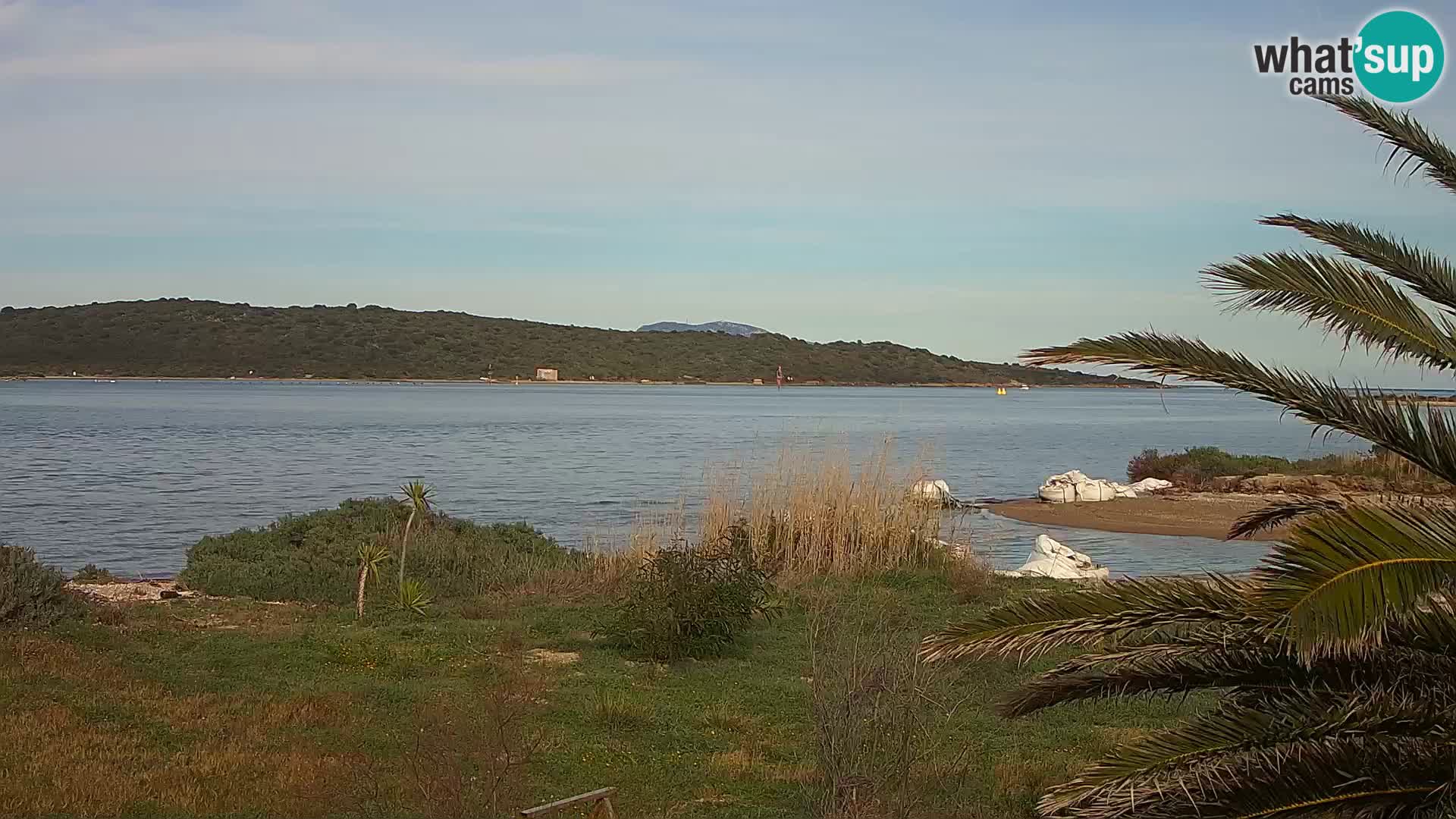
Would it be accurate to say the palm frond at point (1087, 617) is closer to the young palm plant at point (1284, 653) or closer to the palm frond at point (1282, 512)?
the young palm plant at point (1284, 653)

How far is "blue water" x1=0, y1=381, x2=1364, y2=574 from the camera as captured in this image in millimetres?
26078

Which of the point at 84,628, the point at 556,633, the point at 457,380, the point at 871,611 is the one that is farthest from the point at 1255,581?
the point at 457,380

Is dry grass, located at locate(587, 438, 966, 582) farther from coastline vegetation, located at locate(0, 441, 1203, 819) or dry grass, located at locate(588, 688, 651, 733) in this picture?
dry grass, located at locate(588, 688, 651, 733)

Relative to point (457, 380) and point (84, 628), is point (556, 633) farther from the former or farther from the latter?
point (457, 380)

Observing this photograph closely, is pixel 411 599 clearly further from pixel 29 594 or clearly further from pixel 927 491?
pixel 927 491

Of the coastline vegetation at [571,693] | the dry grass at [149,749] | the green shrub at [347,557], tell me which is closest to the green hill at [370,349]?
the green shrub at [347,557]

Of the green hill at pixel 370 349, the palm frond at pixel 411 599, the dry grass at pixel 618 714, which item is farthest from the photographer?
the green hill at pixel 370 349

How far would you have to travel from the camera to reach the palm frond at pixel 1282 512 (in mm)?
5309

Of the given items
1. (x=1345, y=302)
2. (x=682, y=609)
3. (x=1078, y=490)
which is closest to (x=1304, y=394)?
(x=1345, y=302)

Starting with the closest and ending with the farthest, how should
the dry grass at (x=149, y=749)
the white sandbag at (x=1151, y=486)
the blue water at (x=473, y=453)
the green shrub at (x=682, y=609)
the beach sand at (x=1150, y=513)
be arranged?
the dry grass at (x=149, y=749) < the green shrub at (x=682, y=609) < the blue water at (x=473, y=453) < the beach sand at (x=1150, y=513) < the white sandbag at (x=1151, y=486)

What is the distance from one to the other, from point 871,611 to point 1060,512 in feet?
67.2

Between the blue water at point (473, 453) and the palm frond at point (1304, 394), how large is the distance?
1.08 meters

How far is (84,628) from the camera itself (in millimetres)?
12172

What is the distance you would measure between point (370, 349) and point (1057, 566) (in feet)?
362
